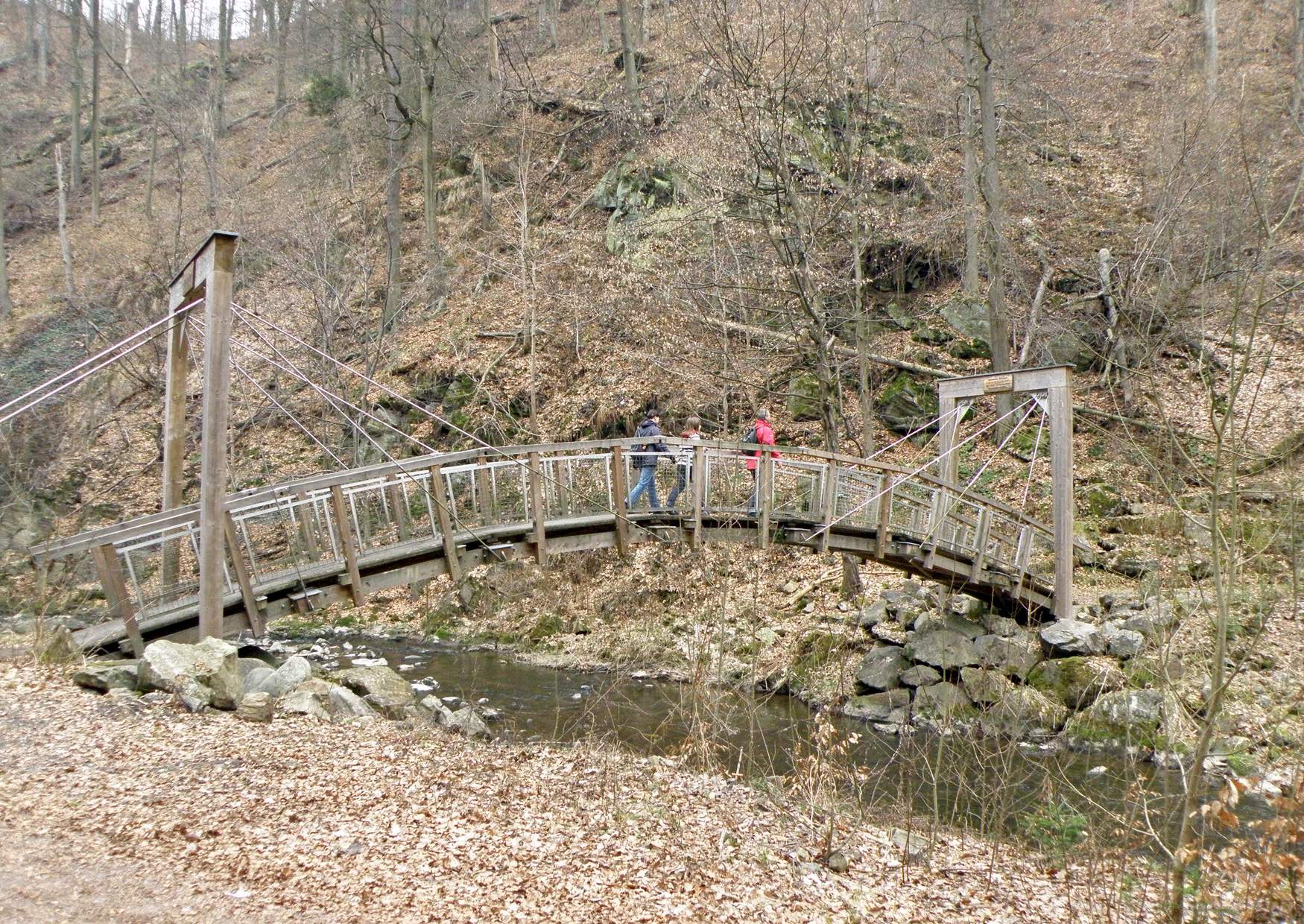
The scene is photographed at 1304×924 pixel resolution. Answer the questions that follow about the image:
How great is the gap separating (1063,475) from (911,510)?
211 centimetres

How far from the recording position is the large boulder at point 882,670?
12.5 metres

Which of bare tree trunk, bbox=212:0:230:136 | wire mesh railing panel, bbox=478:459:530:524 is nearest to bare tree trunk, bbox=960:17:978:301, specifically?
wire mesh railing panel, bbox=478:459:530:524

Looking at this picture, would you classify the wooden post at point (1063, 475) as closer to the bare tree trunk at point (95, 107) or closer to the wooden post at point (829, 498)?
the wooden post at point (829, 498)

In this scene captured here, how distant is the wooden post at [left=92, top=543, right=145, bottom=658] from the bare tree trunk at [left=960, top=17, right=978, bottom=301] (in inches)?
591

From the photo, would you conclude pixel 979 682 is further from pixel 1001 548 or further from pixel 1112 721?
pixel 1001 548

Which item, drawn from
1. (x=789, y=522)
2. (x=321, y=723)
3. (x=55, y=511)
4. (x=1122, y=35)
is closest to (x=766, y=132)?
(x=789, y=522)

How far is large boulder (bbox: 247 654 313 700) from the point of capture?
8.78 metres

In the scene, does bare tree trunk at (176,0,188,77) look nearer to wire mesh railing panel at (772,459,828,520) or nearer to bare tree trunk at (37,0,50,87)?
bare tree trunk at (37,0,50,87)

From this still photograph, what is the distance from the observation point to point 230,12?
38.8 m

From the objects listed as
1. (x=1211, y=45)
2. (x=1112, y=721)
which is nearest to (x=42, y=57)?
(x=1211, y=45)

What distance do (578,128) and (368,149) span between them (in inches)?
245

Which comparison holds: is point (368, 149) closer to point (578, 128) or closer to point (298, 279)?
point (578, 128)

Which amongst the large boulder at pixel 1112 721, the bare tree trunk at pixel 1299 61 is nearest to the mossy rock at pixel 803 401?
the large boulder at pixel 1112 721

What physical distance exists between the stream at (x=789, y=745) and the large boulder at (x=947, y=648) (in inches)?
64.1
